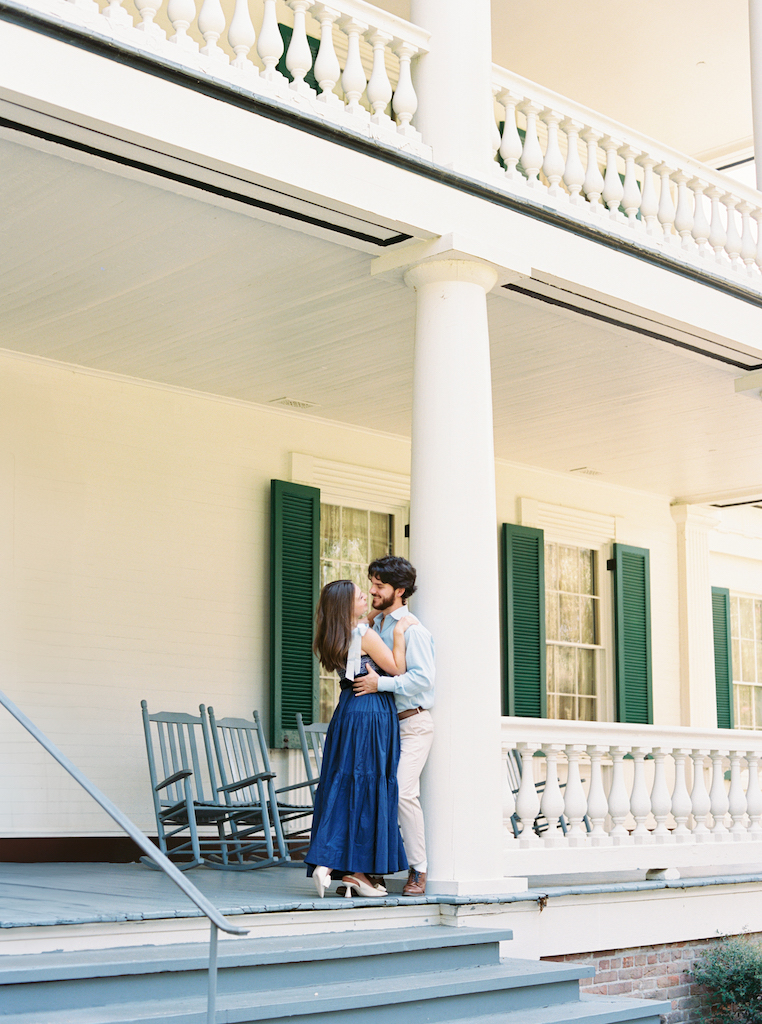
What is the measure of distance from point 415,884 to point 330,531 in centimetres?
403

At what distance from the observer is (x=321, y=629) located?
554cm

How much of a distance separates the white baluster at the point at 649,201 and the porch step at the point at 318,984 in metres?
4.04

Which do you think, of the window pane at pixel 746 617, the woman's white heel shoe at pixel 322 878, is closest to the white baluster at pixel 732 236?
the woman's white heel shoe at pixel 322 878

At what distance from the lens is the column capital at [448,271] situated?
5.84 metres

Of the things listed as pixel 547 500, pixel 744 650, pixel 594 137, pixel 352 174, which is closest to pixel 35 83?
pixel 352 174

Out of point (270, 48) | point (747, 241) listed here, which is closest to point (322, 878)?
point (270, 48)

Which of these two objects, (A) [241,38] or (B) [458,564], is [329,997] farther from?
(A) [241,38]

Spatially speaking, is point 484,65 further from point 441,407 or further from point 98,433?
point 98,433

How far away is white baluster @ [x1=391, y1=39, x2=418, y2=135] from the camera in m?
5.78

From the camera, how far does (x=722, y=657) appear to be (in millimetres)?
11992

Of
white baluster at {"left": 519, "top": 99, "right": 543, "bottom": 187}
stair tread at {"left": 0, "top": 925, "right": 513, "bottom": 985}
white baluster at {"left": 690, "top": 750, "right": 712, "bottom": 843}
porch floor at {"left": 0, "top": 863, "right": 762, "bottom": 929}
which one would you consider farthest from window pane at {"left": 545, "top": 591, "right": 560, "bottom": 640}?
stair tread at {"left": 0, "top": 925, "right": 513, "bottom": 985}

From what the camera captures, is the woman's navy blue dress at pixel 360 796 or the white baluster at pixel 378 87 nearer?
the woman's navy blue dress at pixel 360 796

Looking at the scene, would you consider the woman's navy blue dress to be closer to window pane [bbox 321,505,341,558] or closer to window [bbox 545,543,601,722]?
window pane [bbox 321,505,341,558]

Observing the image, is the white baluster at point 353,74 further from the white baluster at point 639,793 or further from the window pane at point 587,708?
the window pane at point 587,708
